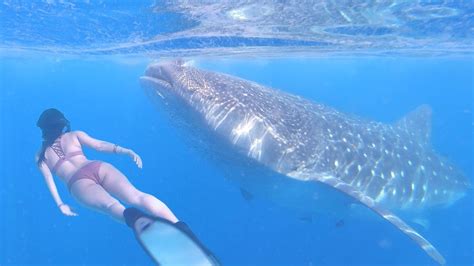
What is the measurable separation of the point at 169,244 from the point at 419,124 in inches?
427

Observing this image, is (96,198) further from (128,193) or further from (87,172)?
(87,172)

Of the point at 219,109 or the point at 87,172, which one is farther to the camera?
the point at 219,109

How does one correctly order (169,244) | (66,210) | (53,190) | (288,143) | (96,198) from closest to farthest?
(169,244) → (96,198) → (66,210) → (53,190) → (288,143)

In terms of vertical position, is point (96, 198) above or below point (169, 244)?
below

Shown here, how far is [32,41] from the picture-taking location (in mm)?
20016

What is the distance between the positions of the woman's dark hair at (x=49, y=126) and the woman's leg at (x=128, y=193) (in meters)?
1.54

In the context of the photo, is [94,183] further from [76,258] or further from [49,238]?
[49,238]

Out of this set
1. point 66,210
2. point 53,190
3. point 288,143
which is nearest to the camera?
point 66,210

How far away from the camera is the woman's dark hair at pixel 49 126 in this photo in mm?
7453

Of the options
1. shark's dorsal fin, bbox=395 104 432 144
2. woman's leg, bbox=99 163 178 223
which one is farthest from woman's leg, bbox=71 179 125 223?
shark's dorsal fin, bbox=395 104 432 144

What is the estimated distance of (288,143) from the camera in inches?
305

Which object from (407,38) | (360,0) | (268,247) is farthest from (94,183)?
(407,38)

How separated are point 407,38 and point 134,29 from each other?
11536 millimetres

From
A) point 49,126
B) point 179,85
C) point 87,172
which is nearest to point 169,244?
point 87,172
